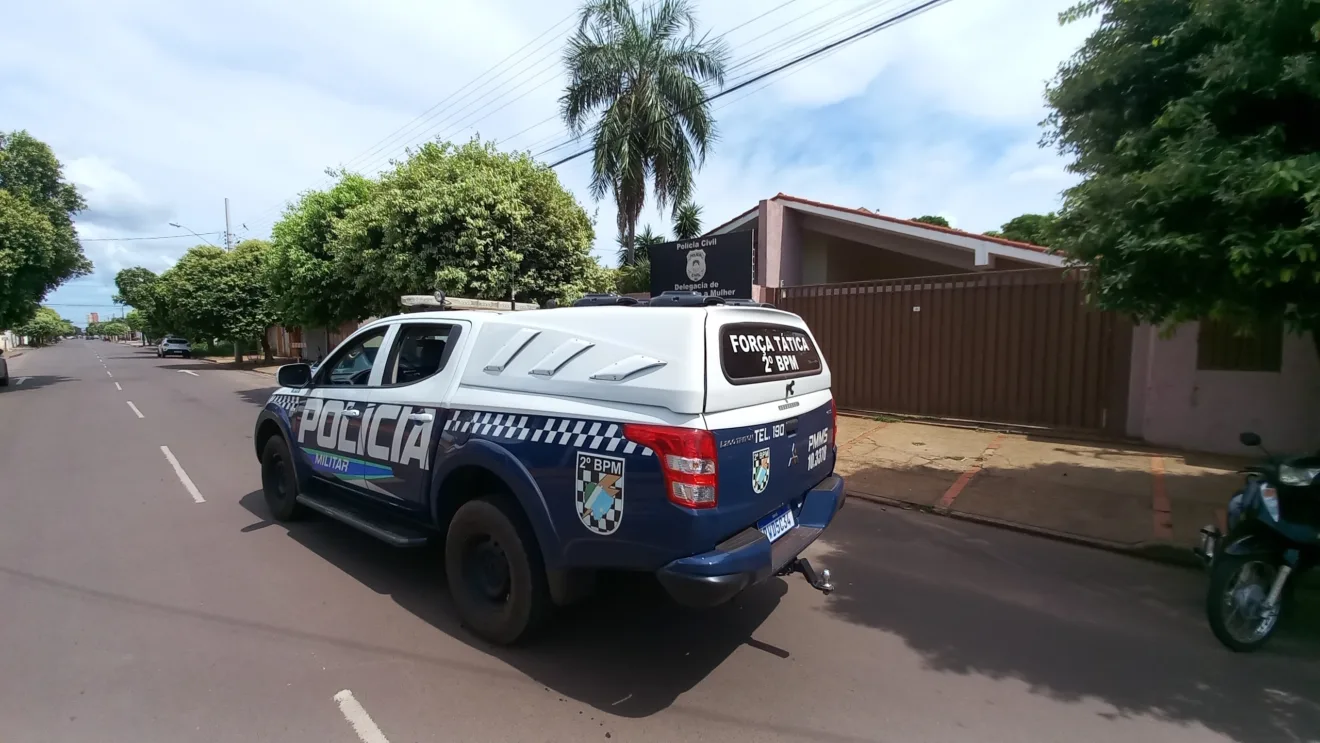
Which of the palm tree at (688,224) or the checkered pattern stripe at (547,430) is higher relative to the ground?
the palm tree at (688,224)

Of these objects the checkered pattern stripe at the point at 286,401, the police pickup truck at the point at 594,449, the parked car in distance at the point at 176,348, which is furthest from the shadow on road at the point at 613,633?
the parked car in distance at the point at 176,348

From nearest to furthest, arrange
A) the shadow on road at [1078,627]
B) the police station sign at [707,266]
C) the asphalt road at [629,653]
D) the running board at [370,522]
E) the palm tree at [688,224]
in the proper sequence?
the asphalt road at [629,653], the shadow on road at [1078,627], the running board at [370,522], the police station sign at [707,266], the palm tree at [688,224]

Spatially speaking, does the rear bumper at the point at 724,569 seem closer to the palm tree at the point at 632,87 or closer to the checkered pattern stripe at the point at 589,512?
the checkered pattern stripe at the point at 589,512

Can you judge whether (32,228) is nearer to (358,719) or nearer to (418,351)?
(418,351)

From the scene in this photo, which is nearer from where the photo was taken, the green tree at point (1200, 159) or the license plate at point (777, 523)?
the license plate at point (777, 523)

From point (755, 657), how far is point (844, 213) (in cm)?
1087

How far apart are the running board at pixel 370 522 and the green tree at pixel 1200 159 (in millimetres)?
4904

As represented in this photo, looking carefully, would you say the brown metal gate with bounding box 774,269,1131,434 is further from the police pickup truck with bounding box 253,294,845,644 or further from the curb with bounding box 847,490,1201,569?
the police pickup truck with bounding box 253,294,845,644

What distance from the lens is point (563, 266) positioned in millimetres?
10602

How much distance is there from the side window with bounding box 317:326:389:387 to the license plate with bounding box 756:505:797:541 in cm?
307

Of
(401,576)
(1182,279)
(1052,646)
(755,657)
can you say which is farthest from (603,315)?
(1182,279)

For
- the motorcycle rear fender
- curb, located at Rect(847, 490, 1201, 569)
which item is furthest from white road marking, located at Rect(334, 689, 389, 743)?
curb, located at Rect(847, 490, 1201, 569)

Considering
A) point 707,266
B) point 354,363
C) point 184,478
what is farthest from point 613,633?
point 707,266

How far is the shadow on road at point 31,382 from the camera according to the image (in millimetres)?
19391
